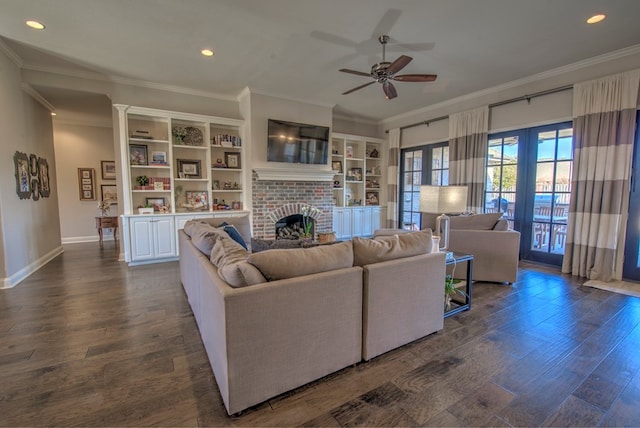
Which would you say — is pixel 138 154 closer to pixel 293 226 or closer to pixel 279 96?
pixel 279 96

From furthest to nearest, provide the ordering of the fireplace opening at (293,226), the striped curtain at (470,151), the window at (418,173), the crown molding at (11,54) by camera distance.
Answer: the window at (418,173) < the fireplace opening at (293,226) < the striped curtain at (470,151) < the crown molding at (11,54)

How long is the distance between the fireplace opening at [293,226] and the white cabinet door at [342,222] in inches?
32.1

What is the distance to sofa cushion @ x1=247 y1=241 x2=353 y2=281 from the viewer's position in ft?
5.42

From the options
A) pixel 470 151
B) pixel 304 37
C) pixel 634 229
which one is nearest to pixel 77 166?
pixel 304 37

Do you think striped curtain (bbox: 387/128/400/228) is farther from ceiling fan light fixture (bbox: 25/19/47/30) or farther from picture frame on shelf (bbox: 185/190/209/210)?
ceiling fan light fixture (bbox: 25/19/47/30)

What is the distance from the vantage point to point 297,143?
5422 mm

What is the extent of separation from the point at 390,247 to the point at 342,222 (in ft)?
14.8

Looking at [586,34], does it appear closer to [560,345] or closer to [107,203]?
[560,345]

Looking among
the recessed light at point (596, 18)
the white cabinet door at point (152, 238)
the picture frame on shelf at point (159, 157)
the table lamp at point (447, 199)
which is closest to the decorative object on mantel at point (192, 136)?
the picture frame on shelf at point (159, 157)

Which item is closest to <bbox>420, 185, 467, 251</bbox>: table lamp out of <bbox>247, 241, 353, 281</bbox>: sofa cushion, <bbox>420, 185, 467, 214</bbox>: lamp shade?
<bbox>420, 185, 467, 214</bbox>: lamp shade

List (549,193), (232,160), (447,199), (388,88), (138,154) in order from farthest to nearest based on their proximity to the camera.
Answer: (232,160) < (138,154) < (549,193) < (388,88) < (447,199)

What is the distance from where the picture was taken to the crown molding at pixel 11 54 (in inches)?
138

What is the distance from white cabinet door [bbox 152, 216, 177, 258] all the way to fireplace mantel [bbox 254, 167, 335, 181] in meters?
1.71

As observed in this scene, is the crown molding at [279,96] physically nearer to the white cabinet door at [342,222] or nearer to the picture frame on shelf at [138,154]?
the picture frame on shelf at [138,154]
